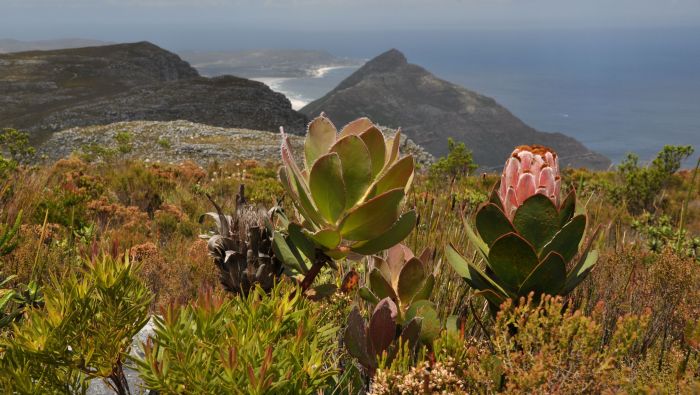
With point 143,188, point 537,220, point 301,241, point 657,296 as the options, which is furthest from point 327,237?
point 143,188

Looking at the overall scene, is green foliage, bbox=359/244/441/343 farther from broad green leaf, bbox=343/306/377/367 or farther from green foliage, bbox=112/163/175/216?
green foliage, bbox=112/163/175/216

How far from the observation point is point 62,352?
3.54 ft

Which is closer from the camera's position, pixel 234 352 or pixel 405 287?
pixel 234 352

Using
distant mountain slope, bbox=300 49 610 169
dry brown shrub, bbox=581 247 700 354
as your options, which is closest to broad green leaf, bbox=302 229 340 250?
dry brown shrub, bbox=581 247 700 354

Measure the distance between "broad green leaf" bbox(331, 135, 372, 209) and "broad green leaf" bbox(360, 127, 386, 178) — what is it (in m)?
0.12

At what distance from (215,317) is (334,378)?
0.42m

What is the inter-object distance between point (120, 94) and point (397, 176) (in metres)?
52.4

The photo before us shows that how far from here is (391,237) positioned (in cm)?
132

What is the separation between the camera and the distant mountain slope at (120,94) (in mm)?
41938

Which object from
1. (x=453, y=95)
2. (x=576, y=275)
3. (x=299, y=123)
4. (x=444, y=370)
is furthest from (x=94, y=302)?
(x=453, y=95)

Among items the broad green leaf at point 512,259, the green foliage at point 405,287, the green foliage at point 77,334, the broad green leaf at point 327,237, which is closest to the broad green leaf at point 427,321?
the green foliage at point 405,287

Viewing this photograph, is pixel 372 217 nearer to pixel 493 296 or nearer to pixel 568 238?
pixel 493 296

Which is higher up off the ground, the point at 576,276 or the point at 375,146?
the point at 375,146

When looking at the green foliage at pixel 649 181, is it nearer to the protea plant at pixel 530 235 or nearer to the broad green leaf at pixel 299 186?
the protea plant at pixel 530 235
